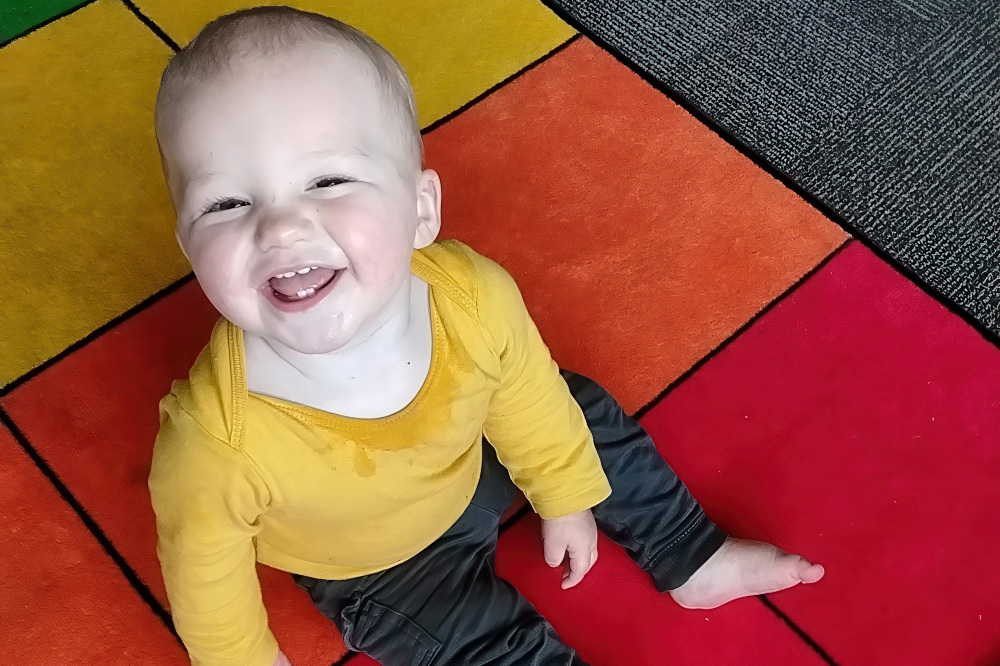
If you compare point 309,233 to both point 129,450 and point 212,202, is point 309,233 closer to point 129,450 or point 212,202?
point 212,202

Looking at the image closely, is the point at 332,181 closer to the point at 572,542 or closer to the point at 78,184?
the point at 572,542

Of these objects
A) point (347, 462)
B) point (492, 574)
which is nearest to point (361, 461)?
point (347, 462)

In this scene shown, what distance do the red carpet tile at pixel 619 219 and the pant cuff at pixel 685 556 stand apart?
17 centimetres

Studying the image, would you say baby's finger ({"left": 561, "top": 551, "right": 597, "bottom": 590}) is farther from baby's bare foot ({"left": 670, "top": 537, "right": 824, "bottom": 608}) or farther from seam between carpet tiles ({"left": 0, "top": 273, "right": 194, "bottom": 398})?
seam between carpet tiles ({"left": 0, "top": 273, "right": 194, "bottom": 398})

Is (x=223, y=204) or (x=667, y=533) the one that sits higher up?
(x=223, y=204)

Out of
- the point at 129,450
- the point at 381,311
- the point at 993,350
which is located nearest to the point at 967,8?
the point at 993,350

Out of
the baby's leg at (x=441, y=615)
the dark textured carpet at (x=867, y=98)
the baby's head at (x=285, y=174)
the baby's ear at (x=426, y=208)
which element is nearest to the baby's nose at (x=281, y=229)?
the baby's head at (x=285, y=174)

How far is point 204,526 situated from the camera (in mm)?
627

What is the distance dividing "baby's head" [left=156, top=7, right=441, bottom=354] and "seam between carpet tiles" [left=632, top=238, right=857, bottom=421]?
45cm

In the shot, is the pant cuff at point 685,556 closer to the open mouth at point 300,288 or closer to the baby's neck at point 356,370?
the baby's neck at point 356,370

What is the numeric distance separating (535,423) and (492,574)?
0.49ft

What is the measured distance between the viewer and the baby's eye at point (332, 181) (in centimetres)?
57

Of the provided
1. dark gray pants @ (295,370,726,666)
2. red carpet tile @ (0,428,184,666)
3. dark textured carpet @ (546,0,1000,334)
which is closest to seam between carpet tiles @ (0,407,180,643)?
red carpet tile @ (0,428,184,666)

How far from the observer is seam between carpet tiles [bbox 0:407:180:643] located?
2.82 feet
